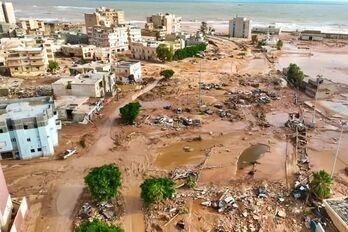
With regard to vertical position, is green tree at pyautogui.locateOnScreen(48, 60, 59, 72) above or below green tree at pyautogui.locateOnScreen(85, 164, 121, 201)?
above

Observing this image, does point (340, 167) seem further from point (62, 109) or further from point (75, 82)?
point (75, 82)

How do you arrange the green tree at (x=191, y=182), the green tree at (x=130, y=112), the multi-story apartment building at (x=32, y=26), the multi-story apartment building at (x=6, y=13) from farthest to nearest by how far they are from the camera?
the multi-story apartment building at (x=6, y=13) → the multi-story apartment building at (x=32, y=26) → the green tree at (x=130, y=112) → the green tree at (x=191, y=182)

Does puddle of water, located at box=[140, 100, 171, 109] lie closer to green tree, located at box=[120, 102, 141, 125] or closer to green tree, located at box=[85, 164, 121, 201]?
green tree, located at box=[120, 102, 141, 125]

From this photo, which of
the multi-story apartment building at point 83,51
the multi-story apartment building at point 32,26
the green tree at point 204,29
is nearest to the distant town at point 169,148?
the multi-story apartment building at point 83,51

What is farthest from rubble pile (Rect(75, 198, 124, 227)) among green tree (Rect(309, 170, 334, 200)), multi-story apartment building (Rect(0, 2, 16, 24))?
multi-story apartment building (Rect(0, 2, 16, 24))

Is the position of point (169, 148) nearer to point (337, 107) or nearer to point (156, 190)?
point (156, 190)

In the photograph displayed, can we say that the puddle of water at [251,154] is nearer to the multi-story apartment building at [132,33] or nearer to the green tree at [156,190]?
the green tree at [156,190]

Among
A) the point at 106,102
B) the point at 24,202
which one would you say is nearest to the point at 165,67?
the point at 106,102
